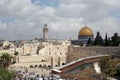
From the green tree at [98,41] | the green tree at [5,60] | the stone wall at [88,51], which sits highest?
the green tree at [98,41]

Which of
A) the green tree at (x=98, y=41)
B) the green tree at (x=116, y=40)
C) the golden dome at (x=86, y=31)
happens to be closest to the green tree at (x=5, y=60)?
the green tree at (x=98, y=41)

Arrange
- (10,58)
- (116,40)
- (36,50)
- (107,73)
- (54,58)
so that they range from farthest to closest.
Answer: (36,50) < (54,58) < (10,58) < (116,40) < (107,73)

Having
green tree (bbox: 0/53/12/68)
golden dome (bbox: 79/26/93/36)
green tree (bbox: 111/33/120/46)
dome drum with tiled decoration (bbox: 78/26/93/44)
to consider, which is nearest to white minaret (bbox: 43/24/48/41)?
dome drum with tiled decoration (bbox: 78/26/93/44)

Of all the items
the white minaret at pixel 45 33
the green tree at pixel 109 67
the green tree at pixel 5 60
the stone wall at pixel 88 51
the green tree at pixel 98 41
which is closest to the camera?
the green tree at pixel 109 67

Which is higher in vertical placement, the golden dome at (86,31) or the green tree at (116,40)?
the golden dome at (86,31)

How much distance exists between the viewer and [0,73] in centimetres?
3281

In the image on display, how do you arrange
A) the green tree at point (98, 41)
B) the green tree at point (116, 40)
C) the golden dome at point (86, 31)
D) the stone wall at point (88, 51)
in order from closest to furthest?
the stone wall at point (88, 51), the green tree at point (116, 40), the green tree at point (98, 41), the golden dome at point (86, 31)

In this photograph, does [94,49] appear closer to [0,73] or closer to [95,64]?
[95,64]

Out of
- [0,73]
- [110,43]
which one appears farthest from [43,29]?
[0,73]

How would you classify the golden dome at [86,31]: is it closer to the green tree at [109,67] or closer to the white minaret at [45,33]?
the white minaret at [45,33]

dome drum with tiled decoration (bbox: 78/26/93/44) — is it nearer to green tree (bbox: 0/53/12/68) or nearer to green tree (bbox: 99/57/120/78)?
green tree (bbox: 0/53/12/68)

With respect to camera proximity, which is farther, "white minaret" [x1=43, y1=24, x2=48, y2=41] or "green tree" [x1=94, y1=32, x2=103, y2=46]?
"white minaret" [x1=43, y1=24, x2=48, y2=41]

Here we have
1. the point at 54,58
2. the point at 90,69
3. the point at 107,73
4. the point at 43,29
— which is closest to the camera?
the point at 107,73

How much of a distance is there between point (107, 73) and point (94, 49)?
11178mm
